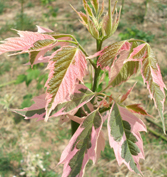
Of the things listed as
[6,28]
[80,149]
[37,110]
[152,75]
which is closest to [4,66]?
[6,28]

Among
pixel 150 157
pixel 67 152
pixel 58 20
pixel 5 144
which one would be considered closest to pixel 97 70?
pixel 67 152

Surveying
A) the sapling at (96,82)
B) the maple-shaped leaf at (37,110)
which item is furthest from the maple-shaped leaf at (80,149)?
the maple-shaped leaf at (37,110)

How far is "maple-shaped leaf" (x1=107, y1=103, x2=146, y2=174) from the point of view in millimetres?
522

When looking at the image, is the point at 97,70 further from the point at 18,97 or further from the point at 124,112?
the point at 18,97

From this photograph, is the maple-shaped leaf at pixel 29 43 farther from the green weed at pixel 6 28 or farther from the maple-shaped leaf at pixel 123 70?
the green weed at pixel 6 28

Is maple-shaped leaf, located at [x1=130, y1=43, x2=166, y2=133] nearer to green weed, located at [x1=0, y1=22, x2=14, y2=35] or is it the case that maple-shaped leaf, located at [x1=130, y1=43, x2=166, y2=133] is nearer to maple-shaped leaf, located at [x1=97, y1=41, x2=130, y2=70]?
maple-shaped leaf, located at [x1=97, y1=41, x2=130, y2=70]

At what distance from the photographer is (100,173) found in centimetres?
139

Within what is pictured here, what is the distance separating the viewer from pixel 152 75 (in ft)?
1.46

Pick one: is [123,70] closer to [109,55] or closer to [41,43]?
[109,55]

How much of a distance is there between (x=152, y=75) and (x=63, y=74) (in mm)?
212

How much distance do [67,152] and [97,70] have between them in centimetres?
26

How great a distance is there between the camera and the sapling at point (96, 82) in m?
0.45

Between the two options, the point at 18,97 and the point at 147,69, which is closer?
the point at 147,69

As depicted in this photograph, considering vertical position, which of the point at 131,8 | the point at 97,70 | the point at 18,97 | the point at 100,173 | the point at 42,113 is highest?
the point at 131,8
